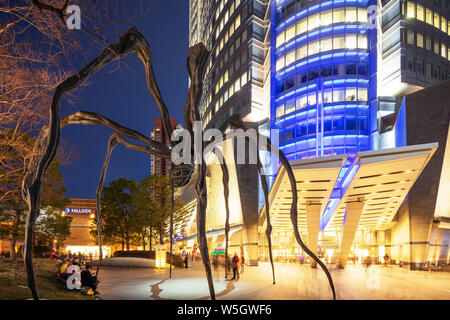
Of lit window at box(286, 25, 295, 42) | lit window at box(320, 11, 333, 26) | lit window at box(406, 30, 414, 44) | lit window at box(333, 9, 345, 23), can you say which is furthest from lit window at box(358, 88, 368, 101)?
lit window at box(286, 25, 295, 42)

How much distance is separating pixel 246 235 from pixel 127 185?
15.9 meters

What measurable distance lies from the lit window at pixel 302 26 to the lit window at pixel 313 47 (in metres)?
2.19

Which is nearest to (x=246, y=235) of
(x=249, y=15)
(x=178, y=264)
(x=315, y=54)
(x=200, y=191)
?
(x=178, y=264)

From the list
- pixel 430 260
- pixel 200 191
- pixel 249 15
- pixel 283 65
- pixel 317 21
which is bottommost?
pixel 430 260

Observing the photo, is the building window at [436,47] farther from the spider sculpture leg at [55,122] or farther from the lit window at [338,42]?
the spider sculpture leg at [55,122]

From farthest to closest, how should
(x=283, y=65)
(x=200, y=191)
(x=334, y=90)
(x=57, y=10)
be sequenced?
(x=283, y=65)
(x=334, y=90)
(x=57, y=10)
(x=200, y=191)

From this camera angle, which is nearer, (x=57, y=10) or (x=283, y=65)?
(x=57, y=10)

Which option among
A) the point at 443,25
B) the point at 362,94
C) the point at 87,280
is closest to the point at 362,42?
the point at 362,94

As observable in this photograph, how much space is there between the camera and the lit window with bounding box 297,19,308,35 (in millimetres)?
43562

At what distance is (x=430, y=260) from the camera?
103ft

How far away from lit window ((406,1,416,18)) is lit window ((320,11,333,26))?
28.4 ft

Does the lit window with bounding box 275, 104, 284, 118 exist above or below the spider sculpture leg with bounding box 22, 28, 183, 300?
above

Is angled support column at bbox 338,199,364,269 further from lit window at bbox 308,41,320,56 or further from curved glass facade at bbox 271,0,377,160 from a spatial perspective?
lit window at bbox 308,41,320,56
